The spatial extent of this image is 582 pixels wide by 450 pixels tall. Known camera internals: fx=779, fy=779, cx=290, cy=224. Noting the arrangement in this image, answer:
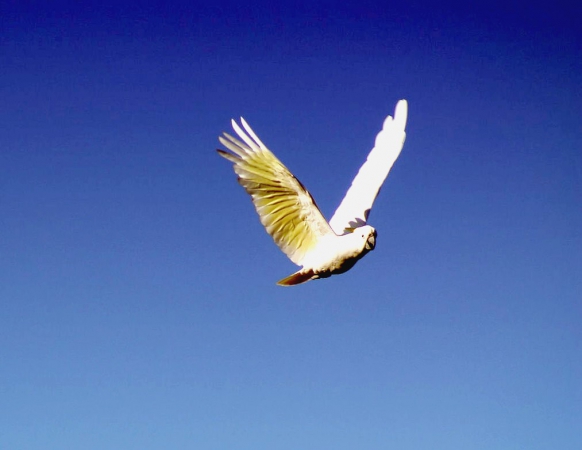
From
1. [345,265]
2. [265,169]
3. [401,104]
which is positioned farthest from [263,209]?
[401,104]

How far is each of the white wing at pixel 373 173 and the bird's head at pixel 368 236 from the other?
1.23 m

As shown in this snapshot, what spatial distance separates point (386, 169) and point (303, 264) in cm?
209

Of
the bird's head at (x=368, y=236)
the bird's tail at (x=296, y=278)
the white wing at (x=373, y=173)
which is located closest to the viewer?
the bird's head at (x=368, y=236)

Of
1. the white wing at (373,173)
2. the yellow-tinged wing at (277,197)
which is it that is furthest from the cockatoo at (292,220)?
the white wing at (373,173)

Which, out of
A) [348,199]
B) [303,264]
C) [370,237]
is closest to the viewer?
[370,237]

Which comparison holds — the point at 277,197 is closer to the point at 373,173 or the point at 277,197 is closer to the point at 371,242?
the point at 371,242

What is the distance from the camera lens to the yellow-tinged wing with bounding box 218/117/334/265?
326 inches

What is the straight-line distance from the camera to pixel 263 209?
8461 mm

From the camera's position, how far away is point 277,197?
27.8 ft

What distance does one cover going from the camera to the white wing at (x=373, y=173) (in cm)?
967

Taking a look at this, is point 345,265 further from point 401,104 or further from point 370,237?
point 401,104

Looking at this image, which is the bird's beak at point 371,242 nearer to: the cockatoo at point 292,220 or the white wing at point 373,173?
the cockatoo at point 292,220

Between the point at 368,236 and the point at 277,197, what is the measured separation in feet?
3.61

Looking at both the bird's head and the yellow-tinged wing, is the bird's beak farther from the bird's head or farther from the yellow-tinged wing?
the yellow-tinged wing
